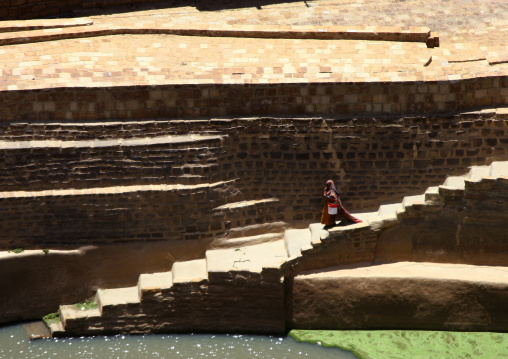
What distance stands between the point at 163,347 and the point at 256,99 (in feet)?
14.3

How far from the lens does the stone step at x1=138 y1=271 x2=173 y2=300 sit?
13586 millimetres

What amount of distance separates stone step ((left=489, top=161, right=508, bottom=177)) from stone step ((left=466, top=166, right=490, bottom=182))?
0.10 meters

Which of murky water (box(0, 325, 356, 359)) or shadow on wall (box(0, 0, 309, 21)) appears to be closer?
murky water (box(0, 325, 356, 359))

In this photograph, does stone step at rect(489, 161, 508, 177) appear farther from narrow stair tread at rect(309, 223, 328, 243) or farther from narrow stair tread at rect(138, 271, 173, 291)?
narrow stair tread at rect(138, 271, 173, 291)

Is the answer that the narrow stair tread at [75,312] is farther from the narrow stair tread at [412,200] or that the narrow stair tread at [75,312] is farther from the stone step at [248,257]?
the narrow stair tread at [412,200]

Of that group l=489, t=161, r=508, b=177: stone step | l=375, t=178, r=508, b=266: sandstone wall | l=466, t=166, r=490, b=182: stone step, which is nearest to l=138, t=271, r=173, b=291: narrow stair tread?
l=375, t=178, r=508, b=266: sandstone wall

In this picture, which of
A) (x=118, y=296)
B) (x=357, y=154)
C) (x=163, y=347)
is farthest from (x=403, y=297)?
(x=118, y=296)

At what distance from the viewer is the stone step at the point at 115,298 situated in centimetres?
1366

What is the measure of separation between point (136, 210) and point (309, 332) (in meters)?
3.53

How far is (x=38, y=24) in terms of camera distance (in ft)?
51.4

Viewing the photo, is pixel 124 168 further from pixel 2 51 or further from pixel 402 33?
pixel 402 33

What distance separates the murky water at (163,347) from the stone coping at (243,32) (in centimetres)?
537

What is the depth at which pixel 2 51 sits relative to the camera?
1467cm

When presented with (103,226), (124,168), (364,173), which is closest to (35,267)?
(103,226)
